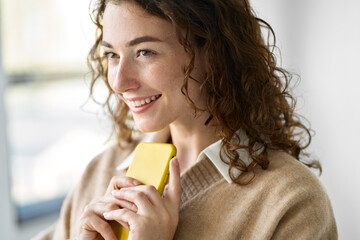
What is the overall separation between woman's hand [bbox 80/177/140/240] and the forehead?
0.36 m

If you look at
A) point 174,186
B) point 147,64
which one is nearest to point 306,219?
point 174,186

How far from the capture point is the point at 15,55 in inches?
90.3

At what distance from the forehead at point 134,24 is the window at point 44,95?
4.55 ft

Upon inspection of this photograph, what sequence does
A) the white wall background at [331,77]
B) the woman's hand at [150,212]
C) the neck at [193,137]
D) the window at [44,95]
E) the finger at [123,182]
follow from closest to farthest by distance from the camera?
the woman's hand at [150,212]
the finger at [123,182]
the neck at [193,137]
the white wall background at [331,77]
the window at [44,95]

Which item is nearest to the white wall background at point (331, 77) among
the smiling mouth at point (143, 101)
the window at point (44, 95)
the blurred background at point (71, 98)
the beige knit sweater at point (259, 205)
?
the blurred background at point (71, 98)

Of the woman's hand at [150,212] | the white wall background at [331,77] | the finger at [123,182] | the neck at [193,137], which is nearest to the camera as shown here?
the woman's hand at [150,212]

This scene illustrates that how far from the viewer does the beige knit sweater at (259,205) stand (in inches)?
38.9

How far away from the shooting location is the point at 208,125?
46.8 inches

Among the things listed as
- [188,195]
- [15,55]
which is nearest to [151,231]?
[188,195]

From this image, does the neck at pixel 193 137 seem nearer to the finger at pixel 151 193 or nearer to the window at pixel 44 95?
the finger at pixel 151 193

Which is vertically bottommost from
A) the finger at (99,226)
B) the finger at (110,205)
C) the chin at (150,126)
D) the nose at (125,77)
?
the finger at (99,226)

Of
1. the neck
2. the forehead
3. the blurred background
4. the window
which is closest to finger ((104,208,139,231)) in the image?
the neck

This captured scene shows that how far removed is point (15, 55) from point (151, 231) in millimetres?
1692

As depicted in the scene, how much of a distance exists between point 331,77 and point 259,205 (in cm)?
102
